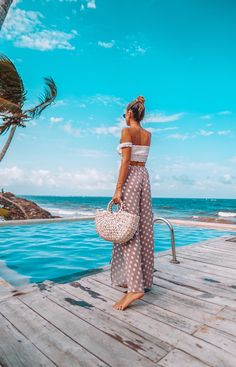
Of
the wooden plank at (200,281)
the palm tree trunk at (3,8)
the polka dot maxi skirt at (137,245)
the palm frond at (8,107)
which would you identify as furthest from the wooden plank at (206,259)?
the palm frond at (8,107)

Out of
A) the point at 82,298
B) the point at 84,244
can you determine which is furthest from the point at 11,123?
the point at 82,298

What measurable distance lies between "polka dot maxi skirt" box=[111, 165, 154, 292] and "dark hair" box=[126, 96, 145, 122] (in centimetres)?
54

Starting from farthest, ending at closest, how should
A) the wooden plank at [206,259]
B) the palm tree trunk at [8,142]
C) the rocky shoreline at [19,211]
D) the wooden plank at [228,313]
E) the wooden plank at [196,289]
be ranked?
the rocky shoreline at [19,211], the palm tree trunk at [8,142], the wooden plank at [206,259], the wooden plank at [196,289], the wooden plank at [228,313]

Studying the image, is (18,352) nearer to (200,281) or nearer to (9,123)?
(200,281)

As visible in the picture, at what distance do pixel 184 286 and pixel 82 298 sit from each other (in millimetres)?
1284

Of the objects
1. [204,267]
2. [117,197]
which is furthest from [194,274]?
[117,197]

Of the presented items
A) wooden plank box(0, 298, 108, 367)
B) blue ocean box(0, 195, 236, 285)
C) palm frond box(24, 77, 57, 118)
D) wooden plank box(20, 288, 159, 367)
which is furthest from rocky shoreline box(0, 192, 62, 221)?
wooden plank box(0, 298, 108, 367)

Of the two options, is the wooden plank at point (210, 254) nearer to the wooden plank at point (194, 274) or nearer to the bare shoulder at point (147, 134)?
the wooden plank at point (194, 274)

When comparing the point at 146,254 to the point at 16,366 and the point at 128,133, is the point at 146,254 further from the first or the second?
the point at 16,366

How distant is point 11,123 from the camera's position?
971 cm

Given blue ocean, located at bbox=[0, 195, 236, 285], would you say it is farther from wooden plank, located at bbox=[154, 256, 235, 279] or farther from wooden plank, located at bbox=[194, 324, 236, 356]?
wooden plank, located at bbox=[194, 324, 236, 356]

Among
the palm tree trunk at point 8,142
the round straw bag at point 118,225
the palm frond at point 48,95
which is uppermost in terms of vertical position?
the palm frond at point 48,95

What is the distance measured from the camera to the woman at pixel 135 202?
2.61m

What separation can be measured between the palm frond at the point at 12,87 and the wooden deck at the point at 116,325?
9.49m
